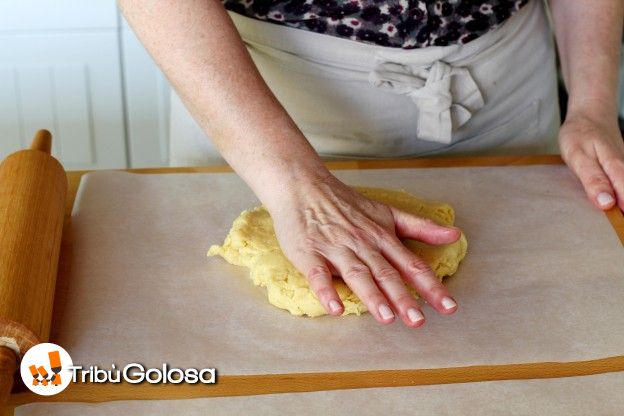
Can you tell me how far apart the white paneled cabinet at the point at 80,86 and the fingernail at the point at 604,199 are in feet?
3.97

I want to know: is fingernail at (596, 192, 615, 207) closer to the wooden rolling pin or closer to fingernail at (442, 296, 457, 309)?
fingernail at (442, 296, 457, 309)

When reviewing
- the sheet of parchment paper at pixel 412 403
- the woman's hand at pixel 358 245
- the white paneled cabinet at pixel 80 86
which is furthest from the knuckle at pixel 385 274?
the white paneled cabinet at pixel 80 86

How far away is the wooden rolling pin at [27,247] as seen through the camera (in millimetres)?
739

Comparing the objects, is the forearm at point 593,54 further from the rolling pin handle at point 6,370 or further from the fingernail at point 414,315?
the rolling pin handle at point 6,370

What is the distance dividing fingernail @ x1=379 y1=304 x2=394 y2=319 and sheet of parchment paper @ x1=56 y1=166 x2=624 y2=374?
4cm

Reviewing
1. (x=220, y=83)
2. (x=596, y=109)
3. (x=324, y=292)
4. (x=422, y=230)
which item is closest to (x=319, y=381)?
(x=324, y=292)

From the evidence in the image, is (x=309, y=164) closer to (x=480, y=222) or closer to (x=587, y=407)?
(x=480, y=222)

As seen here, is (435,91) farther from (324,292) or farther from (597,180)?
(324,292)

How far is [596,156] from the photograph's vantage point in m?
1.11

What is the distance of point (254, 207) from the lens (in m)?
1.04

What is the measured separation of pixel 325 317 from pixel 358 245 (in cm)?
8

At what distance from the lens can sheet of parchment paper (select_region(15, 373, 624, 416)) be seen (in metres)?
0.73

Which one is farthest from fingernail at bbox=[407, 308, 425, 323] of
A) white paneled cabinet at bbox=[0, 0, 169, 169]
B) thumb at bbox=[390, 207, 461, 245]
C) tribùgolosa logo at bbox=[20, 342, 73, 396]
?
white paneled cabinet at bbox=[0, 0, 169, 169]

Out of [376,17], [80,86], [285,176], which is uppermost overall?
[376,17]
